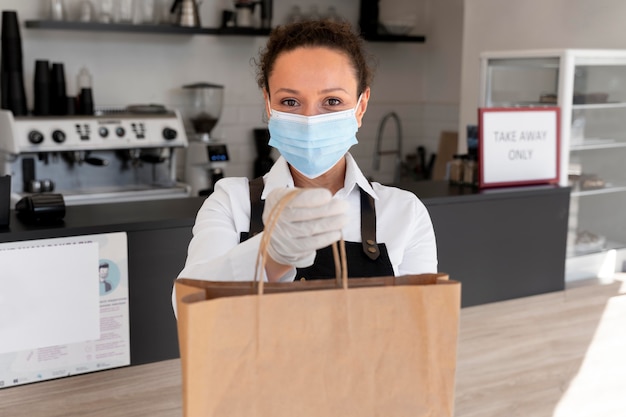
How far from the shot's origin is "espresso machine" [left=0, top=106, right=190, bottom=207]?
13.0ft

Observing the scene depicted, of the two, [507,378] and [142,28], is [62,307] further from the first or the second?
[142,28]

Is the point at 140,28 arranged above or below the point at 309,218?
above

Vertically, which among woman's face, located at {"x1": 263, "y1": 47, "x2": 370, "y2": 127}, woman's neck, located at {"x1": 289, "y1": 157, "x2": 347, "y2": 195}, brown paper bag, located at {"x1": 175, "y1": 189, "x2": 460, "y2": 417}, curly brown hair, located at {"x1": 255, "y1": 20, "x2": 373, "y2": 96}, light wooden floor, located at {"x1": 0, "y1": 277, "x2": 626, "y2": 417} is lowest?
light wooden floor, located at {"x1": 0, "y1": 277, "x2": 626, "y2": 417}

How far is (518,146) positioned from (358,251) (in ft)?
6.66

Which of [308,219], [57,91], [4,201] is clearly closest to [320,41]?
[308,219]

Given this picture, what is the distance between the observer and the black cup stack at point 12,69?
162 inches

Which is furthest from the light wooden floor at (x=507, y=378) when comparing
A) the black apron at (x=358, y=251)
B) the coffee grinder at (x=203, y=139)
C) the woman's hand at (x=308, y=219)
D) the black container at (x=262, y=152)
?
the black container at (x=262, y=152)

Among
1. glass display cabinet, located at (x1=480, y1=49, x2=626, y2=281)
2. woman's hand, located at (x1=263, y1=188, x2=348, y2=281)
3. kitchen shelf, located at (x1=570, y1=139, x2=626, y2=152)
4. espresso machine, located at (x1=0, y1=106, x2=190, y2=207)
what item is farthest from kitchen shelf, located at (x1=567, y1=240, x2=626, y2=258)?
woman's hand, located at (x1=263, y1=188, x2=348, y2=281)

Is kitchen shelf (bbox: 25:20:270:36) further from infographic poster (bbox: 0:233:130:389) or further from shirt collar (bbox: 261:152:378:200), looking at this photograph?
shirt collar (bbox: 261:152:378:200)

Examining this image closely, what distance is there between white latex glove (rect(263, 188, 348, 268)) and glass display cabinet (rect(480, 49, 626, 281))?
267 cm

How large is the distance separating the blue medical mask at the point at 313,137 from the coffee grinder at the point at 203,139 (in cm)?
295

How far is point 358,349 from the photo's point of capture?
3.66 feet

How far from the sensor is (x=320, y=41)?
1.47m

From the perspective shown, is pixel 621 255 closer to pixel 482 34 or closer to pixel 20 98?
pixel 482 34
